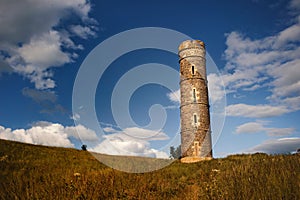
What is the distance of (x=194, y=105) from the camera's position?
2645 cm

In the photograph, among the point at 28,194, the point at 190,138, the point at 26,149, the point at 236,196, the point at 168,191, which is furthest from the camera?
the point at 190,138

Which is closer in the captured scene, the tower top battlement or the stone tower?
the stone tower

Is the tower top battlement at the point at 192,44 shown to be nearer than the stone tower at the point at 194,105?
No

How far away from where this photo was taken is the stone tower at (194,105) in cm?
2583

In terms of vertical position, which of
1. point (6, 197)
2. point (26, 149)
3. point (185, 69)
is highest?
point (185, 69)

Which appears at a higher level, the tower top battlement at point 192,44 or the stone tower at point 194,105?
the tower top battlement at point 192,44

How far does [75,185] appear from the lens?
6.41 metres

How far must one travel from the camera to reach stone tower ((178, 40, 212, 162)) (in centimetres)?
A: 2583

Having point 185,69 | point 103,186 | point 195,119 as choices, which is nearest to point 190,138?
point 195,119

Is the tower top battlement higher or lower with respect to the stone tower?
higher

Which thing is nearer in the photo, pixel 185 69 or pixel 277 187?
pixel 277 187

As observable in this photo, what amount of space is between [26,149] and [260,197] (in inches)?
770

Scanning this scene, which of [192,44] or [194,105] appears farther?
[192,44]

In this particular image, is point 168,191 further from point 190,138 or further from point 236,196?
point 190,138
